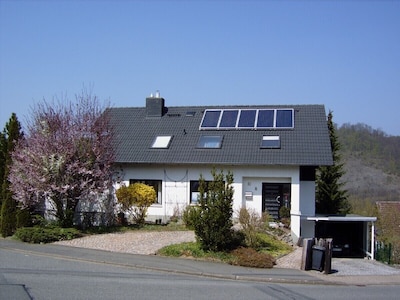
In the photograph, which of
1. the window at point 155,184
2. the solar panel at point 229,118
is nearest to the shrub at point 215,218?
the window at point 155,184

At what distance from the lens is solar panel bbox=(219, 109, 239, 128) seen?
26.3m

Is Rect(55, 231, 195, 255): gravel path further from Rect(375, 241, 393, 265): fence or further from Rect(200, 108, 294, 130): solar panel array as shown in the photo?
Rect(375, 241, 393, 265): fence

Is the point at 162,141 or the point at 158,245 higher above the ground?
the point at 162,141

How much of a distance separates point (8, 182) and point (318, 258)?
43.3 ft

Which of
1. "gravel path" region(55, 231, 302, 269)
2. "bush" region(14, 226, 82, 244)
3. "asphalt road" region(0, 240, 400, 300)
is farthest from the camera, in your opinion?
"bush" region(14, 226, 82, 244)

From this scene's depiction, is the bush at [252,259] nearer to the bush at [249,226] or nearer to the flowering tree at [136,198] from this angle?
the bush at [249,226]

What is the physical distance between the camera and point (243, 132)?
83.6ft

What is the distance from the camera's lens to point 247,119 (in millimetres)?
26609

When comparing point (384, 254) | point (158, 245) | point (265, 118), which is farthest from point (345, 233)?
point (158, 245)

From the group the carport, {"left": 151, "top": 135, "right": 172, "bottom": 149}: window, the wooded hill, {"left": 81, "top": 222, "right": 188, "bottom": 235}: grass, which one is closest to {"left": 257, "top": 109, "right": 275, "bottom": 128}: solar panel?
{"left": 151, "top": 135, "right": 172, "bottom": 149}: window

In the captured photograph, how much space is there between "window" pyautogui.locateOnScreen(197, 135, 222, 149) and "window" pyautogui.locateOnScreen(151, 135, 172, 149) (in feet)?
5.53

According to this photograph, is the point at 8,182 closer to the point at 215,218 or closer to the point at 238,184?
the point at 215,218

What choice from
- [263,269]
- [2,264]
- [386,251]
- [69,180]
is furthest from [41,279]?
[386,251]

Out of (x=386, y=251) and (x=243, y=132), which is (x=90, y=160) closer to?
(x=243, y=132)
